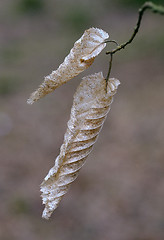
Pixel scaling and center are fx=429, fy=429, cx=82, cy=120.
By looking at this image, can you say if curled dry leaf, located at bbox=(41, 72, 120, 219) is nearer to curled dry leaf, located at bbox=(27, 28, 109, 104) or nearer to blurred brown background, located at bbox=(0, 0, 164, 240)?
curled dry leaf, located at bbox=(27, 28, 109, 104)

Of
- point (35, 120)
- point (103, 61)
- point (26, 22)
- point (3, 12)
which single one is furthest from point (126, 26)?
point (35, 120)

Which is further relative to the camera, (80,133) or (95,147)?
(95,147)

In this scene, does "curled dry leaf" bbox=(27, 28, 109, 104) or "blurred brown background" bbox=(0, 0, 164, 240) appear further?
"blurred brown background" bbox=(0, 0, 164, 240)

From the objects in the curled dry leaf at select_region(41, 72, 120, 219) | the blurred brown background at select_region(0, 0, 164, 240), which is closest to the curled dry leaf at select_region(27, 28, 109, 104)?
the curled dry leaf at select_region(41, 72, 120, 219)

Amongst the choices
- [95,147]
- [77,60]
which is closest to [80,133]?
[77,60]

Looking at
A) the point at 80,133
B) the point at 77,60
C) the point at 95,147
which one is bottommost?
the point at 95,147

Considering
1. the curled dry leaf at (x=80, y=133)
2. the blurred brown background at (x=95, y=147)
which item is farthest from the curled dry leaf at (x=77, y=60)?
the blurred brown background at (x=95, y=147)

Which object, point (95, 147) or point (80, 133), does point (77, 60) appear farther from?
point (95, 147)
